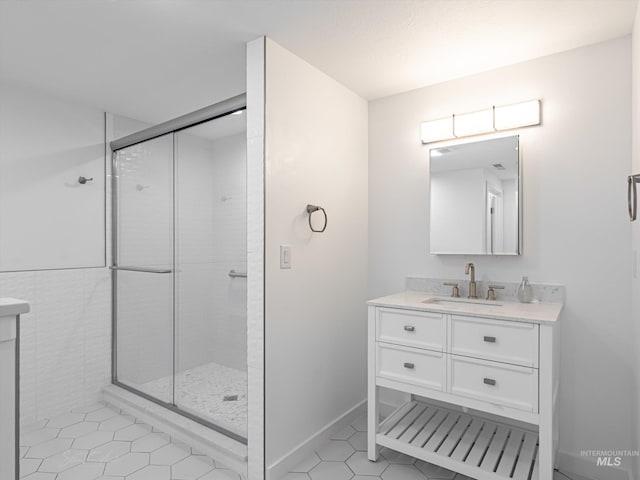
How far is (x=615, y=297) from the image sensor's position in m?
1.97

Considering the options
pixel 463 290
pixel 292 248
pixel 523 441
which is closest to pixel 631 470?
pixel 523 441

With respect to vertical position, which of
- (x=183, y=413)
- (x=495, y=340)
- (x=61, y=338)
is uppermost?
(x=495, y=340)

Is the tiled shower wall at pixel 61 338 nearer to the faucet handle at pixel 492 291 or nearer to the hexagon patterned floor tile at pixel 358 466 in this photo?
the hexagon patterned floor tile at pixel 358 466

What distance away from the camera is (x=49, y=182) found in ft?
8.91

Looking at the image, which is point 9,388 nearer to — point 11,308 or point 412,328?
point 11,308

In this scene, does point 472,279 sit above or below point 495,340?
above

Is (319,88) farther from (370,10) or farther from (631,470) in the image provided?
(631,470)

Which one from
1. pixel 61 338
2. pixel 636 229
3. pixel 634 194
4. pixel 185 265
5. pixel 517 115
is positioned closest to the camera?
pixel 634 194

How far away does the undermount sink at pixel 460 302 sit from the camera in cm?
212

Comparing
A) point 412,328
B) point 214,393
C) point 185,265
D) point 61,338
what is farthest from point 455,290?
point 61,338

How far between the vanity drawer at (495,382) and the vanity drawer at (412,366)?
0.06m

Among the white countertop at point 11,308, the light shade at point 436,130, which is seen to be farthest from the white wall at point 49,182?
the light shade at point 436,130

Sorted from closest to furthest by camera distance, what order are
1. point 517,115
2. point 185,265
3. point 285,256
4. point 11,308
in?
point 11,308 < point 285,256 < point 517,115 < point 185,265

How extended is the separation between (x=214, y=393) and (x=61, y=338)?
1.25 metres
